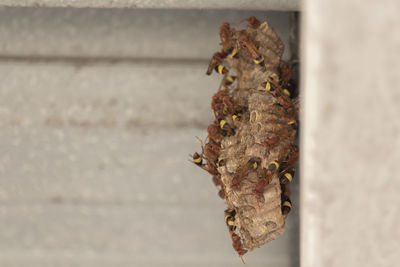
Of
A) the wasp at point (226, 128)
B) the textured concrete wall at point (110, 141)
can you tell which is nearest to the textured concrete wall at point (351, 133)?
the wasp at point (226, 128)

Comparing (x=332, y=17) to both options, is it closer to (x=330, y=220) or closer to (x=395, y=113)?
(x=395, y=113)

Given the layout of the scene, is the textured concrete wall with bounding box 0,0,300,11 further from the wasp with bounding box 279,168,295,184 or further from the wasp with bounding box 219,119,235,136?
the wasp with bounding box 279,168,295,184

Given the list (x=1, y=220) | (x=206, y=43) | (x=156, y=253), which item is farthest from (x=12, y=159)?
(x=206, y=43)

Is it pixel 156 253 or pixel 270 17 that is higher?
pixel 270 17

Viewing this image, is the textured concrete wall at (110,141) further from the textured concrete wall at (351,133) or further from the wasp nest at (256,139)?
the textured concrete wall at (351,133)

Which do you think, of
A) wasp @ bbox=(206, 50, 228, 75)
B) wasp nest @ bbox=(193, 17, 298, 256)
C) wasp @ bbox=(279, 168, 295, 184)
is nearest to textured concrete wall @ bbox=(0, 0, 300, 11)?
wasp nest @ bbox=(193, 17, 298, 256)

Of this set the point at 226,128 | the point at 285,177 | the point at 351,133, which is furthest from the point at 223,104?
the point at 351,133
